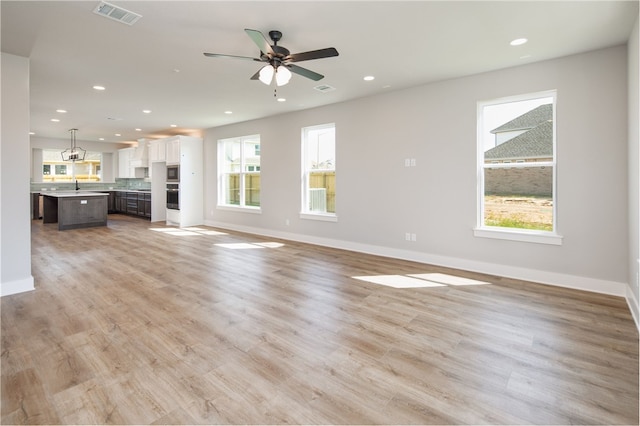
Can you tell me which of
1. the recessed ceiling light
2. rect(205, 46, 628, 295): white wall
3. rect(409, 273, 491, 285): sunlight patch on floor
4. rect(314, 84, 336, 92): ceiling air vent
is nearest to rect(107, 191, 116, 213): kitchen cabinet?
rect(205, 46, 628, 295): white wall

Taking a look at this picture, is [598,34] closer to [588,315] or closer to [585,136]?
[585,136]

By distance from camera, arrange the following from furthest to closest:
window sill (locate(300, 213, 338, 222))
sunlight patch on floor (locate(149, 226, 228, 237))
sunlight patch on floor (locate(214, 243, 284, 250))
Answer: sunlight patch on floor (locate(149, 226, 228, 237)) < window sill (locate(300, 213, 338, 222)) < sunlight patch on floor (locate(214, 243, 284, 250))

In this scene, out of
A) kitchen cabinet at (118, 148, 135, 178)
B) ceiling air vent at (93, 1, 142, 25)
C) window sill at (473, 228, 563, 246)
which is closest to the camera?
ceiling air vent at (93, 1, 142, 25)

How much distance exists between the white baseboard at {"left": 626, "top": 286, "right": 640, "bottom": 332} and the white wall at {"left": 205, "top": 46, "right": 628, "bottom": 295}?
246mm

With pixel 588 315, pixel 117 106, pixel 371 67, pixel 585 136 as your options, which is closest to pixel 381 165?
pixel 371 67

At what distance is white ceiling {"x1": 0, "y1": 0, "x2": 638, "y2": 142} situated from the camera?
9.14 feet

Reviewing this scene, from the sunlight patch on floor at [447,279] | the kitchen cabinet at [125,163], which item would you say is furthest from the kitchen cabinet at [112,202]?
the sunlight patch on floor at [447,279]

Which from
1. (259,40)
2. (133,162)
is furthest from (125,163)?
(259,40)

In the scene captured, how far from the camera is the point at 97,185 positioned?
38.8 feet

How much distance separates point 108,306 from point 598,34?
5605mm

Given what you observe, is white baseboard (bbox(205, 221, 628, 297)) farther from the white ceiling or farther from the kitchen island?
the kitchen island

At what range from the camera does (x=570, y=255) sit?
3805mm

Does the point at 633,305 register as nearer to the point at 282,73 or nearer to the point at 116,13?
the point at 282,73

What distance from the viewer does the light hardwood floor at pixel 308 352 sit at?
1738mm
